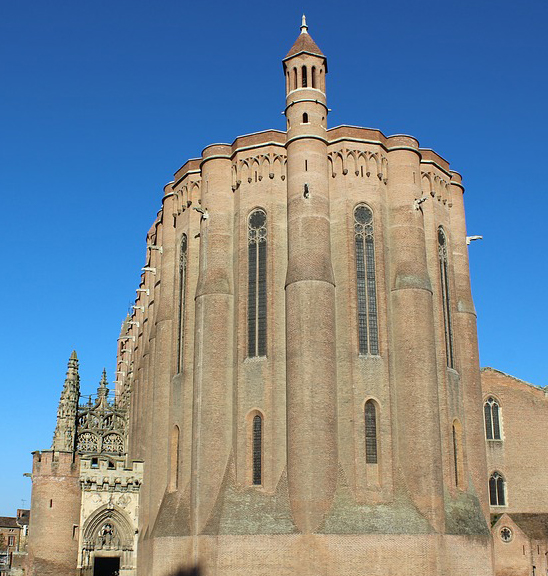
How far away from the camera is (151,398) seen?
37.3 meters

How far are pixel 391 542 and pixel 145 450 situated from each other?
1353 centimetres

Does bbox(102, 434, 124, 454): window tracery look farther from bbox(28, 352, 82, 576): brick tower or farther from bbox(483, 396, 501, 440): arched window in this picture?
bbox(483, 396, 501, 440): arched window

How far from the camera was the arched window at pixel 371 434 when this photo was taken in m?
30.3

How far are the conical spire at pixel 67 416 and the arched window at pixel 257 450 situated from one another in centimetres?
1034

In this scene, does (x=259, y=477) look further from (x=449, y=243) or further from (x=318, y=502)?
(x=449, y=243)

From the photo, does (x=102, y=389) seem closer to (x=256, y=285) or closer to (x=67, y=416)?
(x=67, y=416)

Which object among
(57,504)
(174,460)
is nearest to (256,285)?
(174,460)

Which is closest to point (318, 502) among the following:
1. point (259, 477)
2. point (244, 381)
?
point (259, 477)

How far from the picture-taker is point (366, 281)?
107ft

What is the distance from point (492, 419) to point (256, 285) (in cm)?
1692

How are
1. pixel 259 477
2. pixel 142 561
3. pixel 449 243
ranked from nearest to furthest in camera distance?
pixel 259 477 < pixel 142 561 < pixel 449 243

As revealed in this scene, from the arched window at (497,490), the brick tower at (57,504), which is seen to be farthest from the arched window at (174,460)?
the arched window at (497,490)

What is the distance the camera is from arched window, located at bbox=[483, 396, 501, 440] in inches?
1624

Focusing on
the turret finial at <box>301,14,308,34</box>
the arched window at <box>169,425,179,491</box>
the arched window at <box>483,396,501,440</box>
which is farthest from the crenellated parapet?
the turret finial at <box>301,14,308,34</box>
